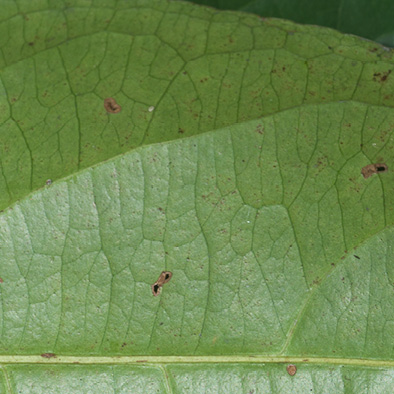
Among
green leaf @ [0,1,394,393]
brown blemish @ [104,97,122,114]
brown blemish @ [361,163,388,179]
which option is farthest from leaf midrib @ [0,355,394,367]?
brown blemish @ [104,97,122,114]

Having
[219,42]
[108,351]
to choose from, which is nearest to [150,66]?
[219,42]

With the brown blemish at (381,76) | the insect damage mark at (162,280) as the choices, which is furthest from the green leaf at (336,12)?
the insect damage mark at (162,280)

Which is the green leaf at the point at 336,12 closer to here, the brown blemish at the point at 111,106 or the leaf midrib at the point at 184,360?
the brown blemish at the point at 111,106

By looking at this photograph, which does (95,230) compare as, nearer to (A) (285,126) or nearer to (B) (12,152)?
(B) (12,152)

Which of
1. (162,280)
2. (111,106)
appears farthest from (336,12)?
(162,280)

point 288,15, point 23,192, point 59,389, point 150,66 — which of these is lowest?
point 59,389

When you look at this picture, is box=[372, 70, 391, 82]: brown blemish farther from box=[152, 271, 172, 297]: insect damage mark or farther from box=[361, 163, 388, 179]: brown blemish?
box=[152, 271, 172, 297]: insect damage mark

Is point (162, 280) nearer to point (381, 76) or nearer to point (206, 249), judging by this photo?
point (206, 249)
